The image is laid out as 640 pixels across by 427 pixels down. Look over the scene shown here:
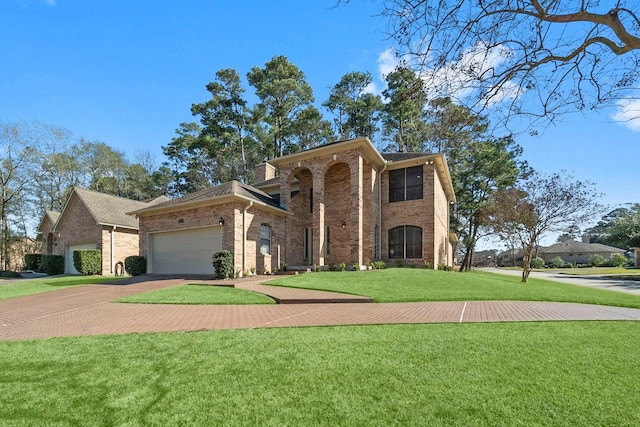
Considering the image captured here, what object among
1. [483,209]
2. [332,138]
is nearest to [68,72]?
[332,138]

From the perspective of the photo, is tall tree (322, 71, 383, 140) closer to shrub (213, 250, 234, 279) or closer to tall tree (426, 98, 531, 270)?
tall tree (426, 98, 531, 270)

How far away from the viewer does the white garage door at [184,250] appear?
49.8ft

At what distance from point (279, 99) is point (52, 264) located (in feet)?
77.3

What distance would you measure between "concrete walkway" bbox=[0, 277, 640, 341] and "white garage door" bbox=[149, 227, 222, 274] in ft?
19.9

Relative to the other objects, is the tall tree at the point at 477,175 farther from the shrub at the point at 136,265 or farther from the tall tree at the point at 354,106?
the shrub at the point at 136,265

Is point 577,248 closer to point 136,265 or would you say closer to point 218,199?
point 218,199

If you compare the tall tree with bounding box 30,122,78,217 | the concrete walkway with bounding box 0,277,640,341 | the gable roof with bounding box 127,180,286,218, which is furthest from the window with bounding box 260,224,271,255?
the tall tree with bounding box 30,122,78,217

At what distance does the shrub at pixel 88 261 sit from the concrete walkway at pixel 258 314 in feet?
34.8

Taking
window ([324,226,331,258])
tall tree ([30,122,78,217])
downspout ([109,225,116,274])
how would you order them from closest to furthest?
window ([324,226,331,258])
downspout ([109,225,116,274])
tall tree ([30,122,78,217])

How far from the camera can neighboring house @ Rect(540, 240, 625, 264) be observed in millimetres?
54250

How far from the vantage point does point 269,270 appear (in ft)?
52.0

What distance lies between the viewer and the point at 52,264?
22234 mm

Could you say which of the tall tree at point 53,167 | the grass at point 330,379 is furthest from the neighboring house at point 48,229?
the grass at point 330,379

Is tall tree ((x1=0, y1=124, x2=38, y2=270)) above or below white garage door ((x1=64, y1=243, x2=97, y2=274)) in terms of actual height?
above
